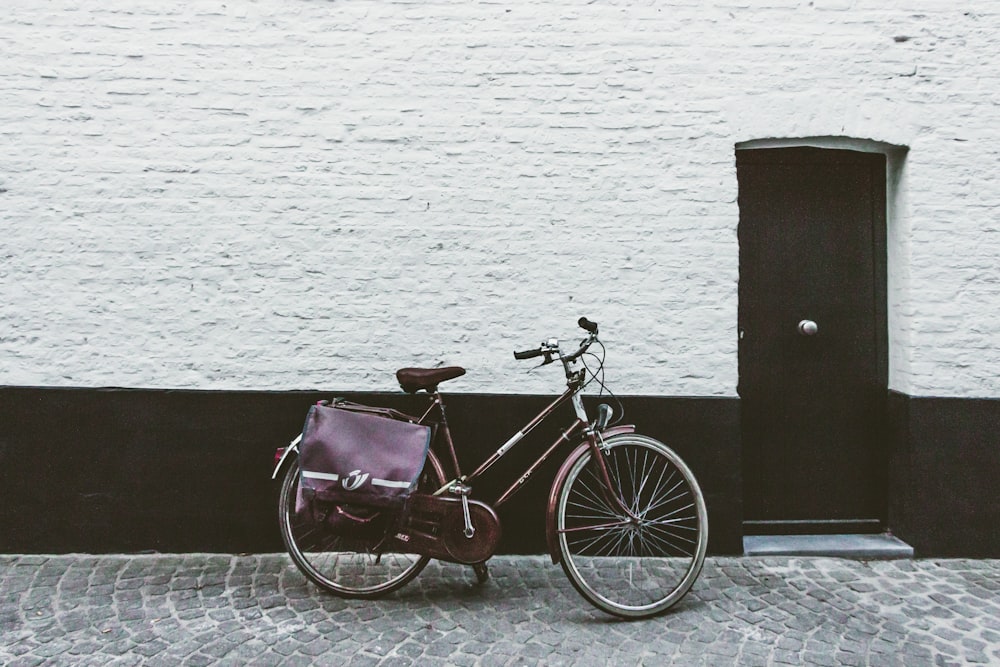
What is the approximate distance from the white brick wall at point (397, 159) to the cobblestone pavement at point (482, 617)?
1.06m

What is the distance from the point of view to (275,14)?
4312 mm

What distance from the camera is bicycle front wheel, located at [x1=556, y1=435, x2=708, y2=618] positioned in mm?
3654

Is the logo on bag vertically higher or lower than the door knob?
lower

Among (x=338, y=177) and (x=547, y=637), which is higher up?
(x=338, y=177)

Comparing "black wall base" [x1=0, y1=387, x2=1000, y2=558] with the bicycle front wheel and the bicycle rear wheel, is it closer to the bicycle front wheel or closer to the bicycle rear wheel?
the bicycle front wheel

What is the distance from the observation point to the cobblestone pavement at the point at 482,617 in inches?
127

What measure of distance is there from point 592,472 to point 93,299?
114 inches

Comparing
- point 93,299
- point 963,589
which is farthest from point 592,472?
point 93,299

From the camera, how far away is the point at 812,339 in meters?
4.61

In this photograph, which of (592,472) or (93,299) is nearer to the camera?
(592,472)

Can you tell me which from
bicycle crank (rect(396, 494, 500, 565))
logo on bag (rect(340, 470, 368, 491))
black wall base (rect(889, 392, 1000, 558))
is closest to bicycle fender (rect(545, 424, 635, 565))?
bicycle crank (rect(396, 494, 500, 565))

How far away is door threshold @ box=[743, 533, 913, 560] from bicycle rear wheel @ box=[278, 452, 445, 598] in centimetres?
192

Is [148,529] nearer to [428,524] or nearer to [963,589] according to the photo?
[428,524]

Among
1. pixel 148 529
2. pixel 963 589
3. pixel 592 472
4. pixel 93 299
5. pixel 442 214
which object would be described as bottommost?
pixel 963 589
